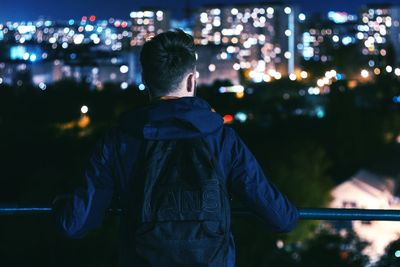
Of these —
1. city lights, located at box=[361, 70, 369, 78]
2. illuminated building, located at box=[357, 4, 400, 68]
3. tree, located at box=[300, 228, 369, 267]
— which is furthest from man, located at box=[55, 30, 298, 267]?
illuminated building, located at box=[357, 4, 400, 68]

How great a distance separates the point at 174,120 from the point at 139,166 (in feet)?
0.29

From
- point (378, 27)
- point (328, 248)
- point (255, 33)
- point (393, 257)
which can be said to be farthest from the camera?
point (378, 27)

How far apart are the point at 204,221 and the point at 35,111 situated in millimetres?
27309

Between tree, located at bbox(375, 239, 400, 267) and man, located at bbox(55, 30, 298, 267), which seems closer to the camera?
man, located at bbox(55, 30, 298, 267)

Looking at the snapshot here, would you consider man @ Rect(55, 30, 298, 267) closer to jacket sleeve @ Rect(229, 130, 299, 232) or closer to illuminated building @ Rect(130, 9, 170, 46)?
jacket sleeve @ Rect(229, 130, 299, 232)

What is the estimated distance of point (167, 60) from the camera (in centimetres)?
104

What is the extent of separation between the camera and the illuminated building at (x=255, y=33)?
6431 cm

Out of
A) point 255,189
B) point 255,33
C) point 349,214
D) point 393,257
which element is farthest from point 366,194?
point 255,33

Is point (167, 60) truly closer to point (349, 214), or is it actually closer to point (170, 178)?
point (170, 178)

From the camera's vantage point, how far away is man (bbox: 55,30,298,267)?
3.19ft

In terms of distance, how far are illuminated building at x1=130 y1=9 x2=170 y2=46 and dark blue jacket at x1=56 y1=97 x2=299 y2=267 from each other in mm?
60205

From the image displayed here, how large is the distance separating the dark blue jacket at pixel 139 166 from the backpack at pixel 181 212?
0.03 metres

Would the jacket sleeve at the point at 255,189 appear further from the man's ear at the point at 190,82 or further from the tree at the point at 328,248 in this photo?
the tree at the point at 328,248

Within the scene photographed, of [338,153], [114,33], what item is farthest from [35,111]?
[114,33]
